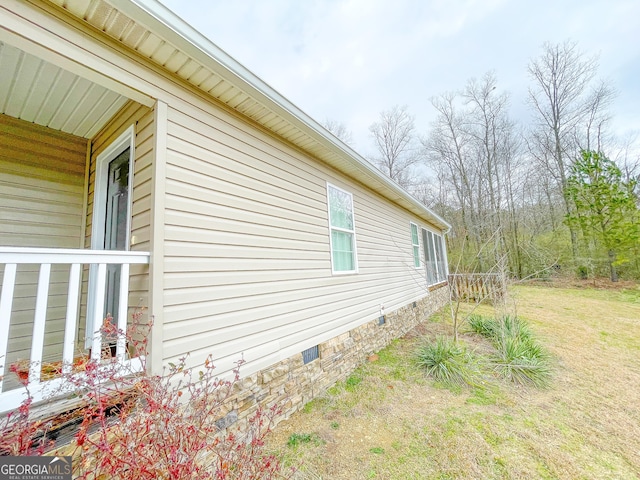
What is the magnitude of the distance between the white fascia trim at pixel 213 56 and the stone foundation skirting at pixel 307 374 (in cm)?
292

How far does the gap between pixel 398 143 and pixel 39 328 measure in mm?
20660

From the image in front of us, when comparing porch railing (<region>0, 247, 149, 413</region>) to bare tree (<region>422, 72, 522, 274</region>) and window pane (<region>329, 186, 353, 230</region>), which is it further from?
bare tree (<region>422, 72, 522, 274</region>)

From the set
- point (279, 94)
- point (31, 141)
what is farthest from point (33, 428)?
point (279, 94)

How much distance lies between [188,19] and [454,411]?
4.78 meters

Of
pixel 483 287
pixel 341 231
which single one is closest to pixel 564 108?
pixel 483 287

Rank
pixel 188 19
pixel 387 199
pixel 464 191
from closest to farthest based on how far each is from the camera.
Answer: pixel 188 19 → pixel 387 199 → pixel 464 191

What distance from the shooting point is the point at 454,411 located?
3189 millimetres

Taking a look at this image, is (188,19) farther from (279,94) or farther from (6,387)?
(6,387)

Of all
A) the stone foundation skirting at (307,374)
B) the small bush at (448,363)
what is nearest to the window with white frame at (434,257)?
the stone foundation skirting at (307,374)

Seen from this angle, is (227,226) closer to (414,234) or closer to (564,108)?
(414,234)

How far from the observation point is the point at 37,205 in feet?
9.21

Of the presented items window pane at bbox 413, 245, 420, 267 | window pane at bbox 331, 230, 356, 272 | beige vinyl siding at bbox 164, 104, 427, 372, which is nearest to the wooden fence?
window pane at bbox 413, 245, 420, 267

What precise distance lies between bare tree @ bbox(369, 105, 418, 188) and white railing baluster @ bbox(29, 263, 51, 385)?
766 inches

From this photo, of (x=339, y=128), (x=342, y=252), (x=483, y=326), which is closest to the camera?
(x=342, y=252)
